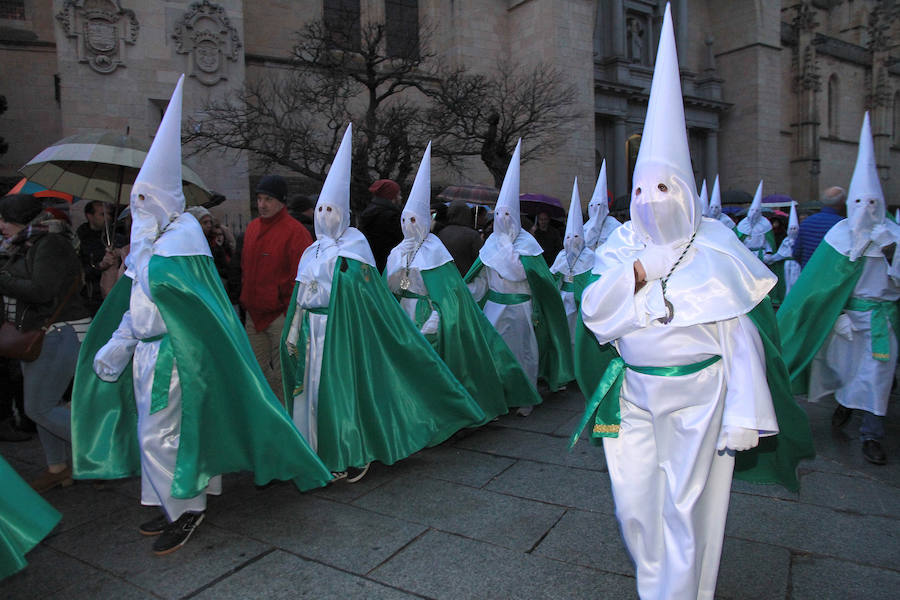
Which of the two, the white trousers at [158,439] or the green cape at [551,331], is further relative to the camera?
the green cape at [551,331]

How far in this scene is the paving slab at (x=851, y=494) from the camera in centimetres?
396

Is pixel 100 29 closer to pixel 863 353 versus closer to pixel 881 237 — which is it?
pixel 881 237

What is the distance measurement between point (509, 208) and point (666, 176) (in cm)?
371

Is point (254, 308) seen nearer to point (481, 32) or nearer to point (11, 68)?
point (11, 68)

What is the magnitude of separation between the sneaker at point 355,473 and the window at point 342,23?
1128 centimetres

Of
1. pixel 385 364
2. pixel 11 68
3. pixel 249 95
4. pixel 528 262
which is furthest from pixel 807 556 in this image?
pixel 11 68

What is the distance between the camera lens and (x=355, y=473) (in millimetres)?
4727

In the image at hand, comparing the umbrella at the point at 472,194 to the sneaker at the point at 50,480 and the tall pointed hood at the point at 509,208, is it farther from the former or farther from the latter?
the sneaker at the point at 50,480

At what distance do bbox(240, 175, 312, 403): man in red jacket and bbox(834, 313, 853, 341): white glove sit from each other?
4374mm

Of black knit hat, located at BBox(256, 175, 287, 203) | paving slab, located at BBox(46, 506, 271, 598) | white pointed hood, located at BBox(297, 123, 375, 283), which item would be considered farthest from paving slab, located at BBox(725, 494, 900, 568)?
black knit hat, located at BBox(256, 175, 287, 203)

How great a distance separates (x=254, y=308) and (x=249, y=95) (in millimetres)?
10704

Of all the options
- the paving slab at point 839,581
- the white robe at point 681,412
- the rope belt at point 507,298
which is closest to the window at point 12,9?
the rope belt at point 507,298

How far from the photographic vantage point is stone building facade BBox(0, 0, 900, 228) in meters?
14.3

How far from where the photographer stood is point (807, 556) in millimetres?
3352
